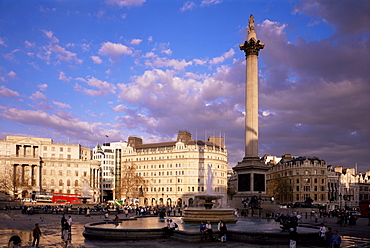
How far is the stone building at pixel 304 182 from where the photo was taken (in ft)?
366

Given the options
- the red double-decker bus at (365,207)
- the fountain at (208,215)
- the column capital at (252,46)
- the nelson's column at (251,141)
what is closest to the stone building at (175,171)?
the red double-decker bus at (365,207)

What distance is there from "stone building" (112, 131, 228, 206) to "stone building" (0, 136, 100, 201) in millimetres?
13000

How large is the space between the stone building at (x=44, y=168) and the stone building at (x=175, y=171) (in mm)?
13000

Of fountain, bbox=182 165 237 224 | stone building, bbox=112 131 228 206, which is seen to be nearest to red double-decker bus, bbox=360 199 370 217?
fountain, bbox=182 165 237 224

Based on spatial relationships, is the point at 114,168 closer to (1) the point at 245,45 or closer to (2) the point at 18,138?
(2) the point at 18,138

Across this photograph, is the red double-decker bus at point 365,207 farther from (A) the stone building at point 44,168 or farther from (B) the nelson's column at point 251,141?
(A) the stone building at point 44,168

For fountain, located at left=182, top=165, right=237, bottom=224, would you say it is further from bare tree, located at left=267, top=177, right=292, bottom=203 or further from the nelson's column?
bare tree, located at left=267, top=177, right=292, bottom=203

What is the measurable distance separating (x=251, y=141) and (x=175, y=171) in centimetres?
7098

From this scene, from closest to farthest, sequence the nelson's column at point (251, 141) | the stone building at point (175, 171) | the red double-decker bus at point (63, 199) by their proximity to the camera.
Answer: the nelson's column at point (251, 141) → the red double-decker bus at point (63, 199) → the stone building at point (175, 171)

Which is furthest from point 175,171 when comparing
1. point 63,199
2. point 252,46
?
point 252,46

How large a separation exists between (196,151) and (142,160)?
2136 cm

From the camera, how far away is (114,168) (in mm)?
155250

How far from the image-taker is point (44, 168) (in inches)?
4855

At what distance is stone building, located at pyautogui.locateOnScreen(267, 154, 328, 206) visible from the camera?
111 m
